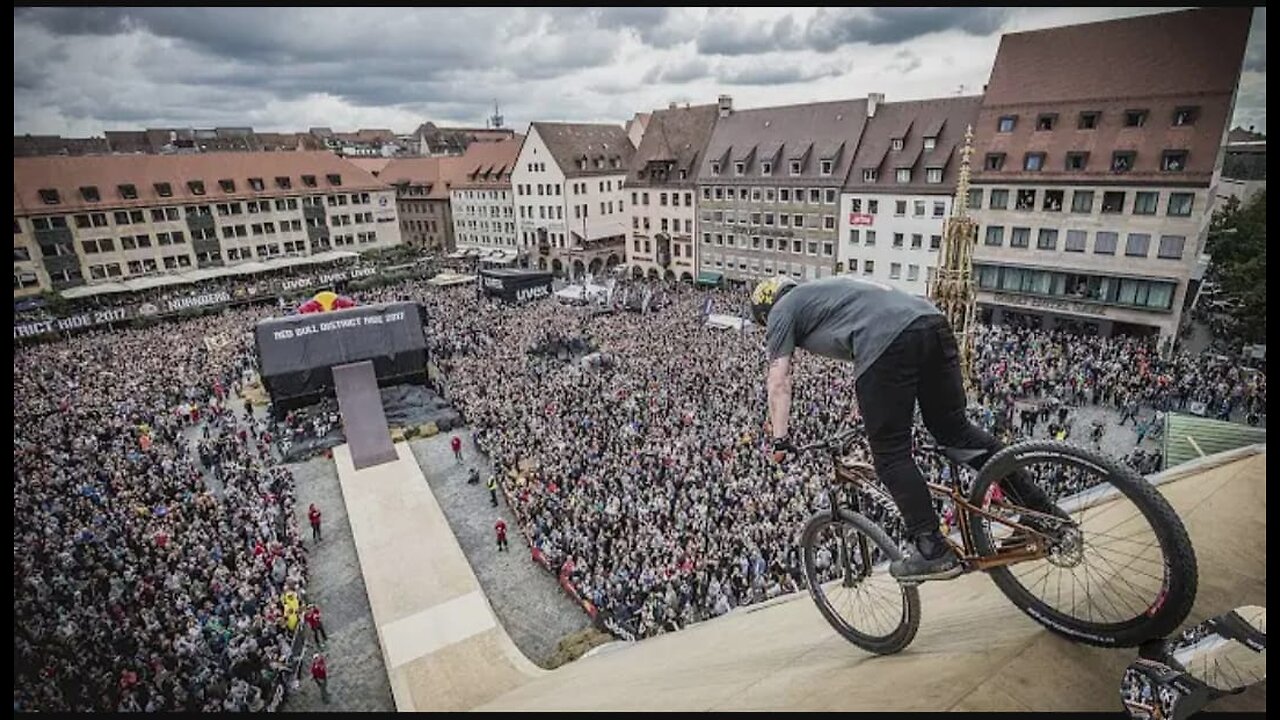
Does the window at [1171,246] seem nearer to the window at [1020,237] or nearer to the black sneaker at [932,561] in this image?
the window at [1020,237]

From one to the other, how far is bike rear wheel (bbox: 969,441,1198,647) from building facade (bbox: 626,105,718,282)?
5369cm

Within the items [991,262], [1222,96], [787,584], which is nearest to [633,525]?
[787,584]

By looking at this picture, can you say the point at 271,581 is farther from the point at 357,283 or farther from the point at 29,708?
the point at 357,283

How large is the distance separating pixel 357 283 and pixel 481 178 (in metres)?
22.2

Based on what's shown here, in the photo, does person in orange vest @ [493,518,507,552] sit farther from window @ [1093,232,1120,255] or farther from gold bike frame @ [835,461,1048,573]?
window @ [1093,232,1120,255]

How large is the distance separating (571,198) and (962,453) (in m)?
62.2

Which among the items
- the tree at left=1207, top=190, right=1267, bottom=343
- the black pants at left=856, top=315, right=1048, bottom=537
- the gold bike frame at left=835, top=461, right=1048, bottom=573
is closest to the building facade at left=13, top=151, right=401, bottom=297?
the black pants at left=856, top=315, right=1048, bottom=537

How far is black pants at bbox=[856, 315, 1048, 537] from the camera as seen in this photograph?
4324mm

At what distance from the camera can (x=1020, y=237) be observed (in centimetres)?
3788

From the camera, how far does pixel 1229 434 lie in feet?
→ 44.0

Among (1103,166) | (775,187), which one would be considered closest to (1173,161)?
(1103,166)

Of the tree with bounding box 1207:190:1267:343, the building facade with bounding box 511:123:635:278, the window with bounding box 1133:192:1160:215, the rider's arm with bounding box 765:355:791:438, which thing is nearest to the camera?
the rider's arm with bounding box 765:355:791:438

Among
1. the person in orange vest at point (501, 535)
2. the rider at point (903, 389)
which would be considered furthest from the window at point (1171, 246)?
the rider at point (903, 389)

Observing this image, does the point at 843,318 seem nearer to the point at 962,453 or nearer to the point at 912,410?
the point at 912,410
